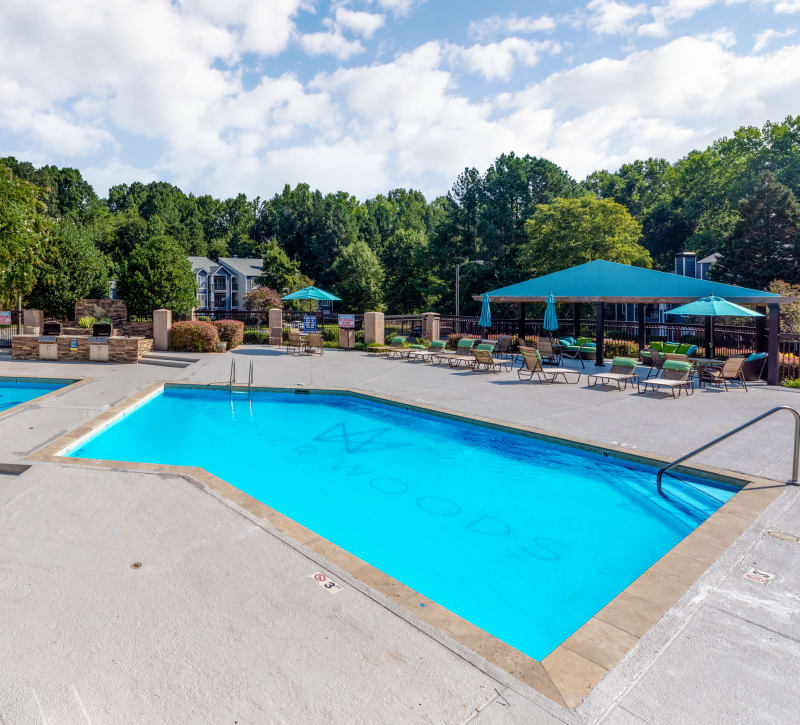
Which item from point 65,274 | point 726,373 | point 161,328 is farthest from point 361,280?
point 726,373

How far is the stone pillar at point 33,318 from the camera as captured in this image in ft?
77.5

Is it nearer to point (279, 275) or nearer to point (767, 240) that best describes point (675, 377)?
point (767, 240)

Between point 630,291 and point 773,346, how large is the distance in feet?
14.7

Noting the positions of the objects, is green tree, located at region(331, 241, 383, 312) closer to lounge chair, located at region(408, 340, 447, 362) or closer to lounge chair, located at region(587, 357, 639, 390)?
lounge chair, located at region(408, 340, 447, 362)

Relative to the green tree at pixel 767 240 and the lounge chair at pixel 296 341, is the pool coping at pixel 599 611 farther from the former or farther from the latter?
the green tree at pixel 767 240

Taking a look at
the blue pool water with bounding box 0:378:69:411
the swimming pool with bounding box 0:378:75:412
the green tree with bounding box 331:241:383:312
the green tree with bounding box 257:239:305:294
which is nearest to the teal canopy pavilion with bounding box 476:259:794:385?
the swimming pool with bounding box 0:378:75:412

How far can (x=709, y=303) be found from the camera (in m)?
14.7

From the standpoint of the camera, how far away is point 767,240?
35.4 m

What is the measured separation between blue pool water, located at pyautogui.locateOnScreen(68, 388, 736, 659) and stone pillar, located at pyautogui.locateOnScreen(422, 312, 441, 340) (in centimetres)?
Answer: 1228

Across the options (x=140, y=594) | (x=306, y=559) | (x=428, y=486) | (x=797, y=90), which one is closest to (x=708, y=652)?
(x=306, y=559)

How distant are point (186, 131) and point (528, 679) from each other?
15.8 meters

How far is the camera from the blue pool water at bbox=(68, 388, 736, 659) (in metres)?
5.61

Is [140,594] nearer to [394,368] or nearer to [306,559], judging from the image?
[306,559]

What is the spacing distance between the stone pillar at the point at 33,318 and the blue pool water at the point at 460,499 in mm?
15709
